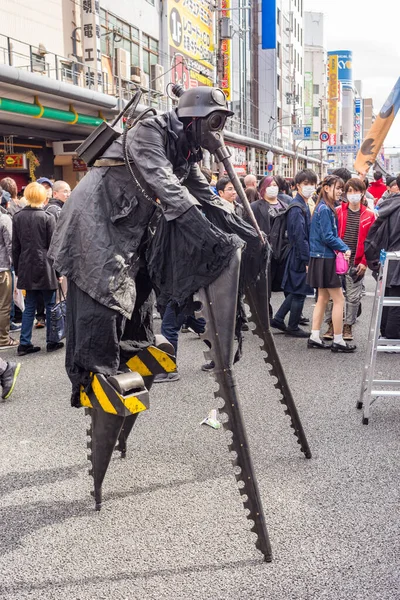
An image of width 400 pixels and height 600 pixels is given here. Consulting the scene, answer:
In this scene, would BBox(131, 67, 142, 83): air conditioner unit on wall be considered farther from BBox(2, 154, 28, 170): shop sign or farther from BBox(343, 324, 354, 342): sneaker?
BBox(343, 324, 354, 342): sneaker

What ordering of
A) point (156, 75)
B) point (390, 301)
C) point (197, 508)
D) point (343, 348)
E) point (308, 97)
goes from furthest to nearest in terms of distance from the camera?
point (308, 97) < point (156, 75) < point (343, 348) < point (390, 301) < point (197, 508)

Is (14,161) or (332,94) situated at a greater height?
(332,94)

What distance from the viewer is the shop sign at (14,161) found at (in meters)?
16.0

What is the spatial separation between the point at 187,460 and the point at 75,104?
13.9m

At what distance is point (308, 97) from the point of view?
7769 cm

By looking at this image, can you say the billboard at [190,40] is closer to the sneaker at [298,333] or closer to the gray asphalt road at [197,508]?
the sneaker at [298,333]

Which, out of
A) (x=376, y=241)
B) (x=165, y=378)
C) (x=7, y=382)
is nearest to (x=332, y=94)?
(x=376, y=241)

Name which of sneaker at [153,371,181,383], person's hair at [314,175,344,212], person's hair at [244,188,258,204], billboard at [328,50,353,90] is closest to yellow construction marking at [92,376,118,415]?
sneaker at [153,371,181,383]

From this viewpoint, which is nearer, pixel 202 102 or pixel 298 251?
pixel 202 102

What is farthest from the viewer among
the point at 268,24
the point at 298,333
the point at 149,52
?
the point at 268,24

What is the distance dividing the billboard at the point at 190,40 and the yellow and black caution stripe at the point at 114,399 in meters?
23.6

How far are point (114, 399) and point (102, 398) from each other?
0.08m

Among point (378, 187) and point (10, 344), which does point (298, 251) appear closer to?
point (10, 344)

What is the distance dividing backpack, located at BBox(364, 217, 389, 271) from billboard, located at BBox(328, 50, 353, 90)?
Answer: 96444 mm
